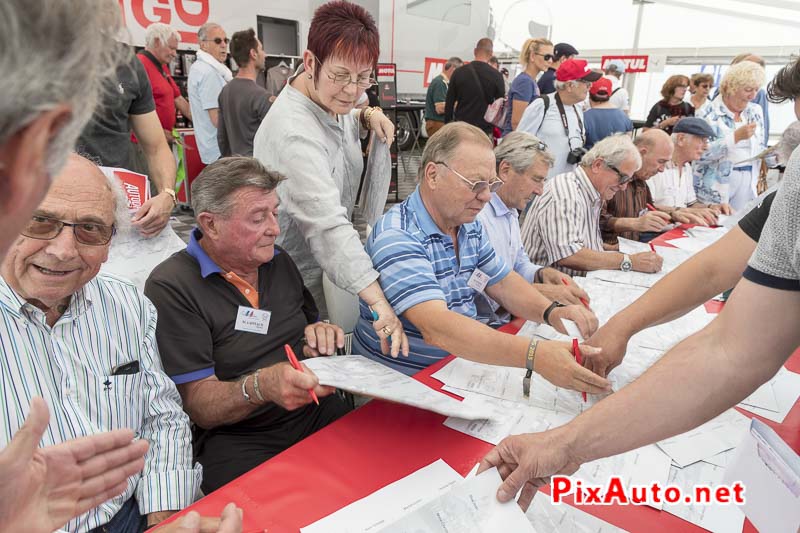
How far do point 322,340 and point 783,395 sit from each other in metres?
1.52

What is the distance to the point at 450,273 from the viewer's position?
6.65ft

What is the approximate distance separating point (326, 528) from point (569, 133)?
4.38m

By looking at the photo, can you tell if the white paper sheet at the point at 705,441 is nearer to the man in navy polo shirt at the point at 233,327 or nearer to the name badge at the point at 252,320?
the man in navy polo shirt at the point at 233,327

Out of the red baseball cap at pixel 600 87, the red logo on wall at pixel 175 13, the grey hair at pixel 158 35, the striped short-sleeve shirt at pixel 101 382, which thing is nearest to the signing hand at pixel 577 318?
the striped short-sleeve shirt at pixel 101 382

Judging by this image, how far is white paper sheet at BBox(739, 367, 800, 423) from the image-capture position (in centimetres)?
Answer: 148

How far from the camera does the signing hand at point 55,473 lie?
0.68 metres

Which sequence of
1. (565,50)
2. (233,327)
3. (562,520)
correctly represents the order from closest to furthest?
(562,520), (233,327), (565,50)

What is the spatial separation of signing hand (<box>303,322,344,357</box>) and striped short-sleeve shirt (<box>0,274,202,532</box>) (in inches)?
17.8

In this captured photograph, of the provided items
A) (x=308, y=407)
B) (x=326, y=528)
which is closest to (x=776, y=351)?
(x=326, y=528)

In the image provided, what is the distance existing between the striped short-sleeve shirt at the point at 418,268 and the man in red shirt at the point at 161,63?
12.4 ft

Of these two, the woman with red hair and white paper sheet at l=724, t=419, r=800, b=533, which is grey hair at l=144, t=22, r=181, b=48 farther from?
white paper sheet at l=724, t=419, r=800, b=533

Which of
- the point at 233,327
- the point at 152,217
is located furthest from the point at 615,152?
the point at 152,217

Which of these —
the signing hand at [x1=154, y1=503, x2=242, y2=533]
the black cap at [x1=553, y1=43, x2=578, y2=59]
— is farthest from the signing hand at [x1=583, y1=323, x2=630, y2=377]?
the black cap at [x1=553, y1=43, x2=578, y2=59]

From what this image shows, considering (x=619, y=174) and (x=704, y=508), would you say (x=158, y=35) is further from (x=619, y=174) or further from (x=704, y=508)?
(x=704, y=508)
